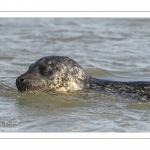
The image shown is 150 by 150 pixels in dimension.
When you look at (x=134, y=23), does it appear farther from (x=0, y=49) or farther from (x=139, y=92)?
(x=139, y=92)

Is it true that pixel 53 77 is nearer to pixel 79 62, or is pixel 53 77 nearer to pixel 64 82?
pixel 64 82

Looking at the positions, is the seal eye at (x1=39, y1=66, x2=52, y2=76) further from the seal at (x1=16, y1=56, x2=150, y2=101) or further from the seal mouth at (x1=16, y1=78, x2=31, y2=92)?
the seal mouth at (x1=16, y1=78, x2=31, y2=92)

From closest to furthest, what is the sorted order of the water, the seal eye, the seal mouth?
the water
the seal mouth
the seal eye

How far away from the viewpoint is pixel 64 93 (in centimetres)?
825

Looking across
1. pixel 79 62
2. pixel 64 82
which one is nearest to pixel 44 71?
pixel 64 82

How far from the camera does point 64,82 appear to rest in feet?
26.9

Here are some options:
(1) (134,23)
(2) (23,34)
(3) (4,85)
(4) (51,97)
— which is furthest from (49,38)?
(4) (51,97)

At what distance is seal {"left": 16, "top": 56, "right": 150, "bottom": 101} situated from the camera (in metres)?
8.06

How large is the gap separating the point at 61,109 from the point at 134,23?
1050 centimetres

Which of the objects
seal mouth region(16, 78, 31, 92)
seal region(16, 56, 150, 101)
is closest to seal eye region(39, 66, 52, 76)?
seal region(16, 56, 150, 101)

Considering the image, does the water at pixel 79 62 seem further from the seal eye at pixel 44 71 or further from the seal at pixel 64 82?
the seal eye at pixel 44 71

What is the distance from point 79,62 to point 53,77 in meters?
3.56

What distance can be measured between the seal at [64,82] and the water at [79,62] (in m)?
0.13

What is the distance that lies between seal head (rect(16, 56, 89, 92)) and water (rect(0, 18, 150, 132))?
0.48 feet
